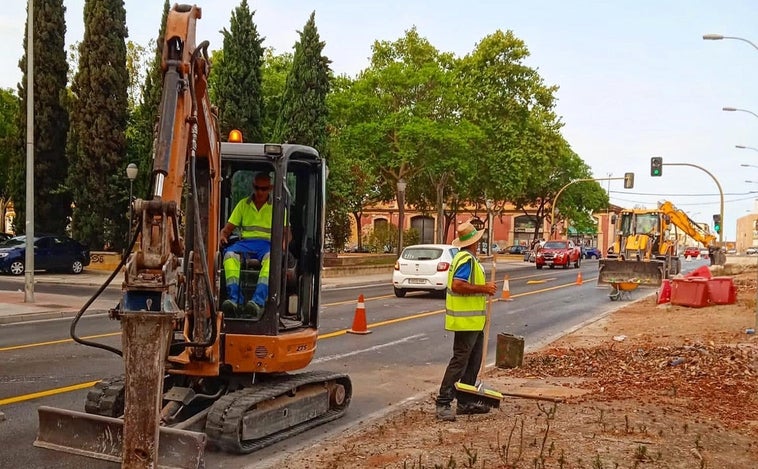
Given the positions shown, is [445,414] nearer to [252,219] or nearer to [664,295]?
[252,219]

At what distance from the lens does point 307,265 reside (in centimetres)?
718

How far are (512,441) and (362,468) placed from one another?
4.58 feet

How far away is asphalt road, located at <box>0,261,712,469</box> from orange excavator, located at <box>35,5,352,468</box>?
43 cm

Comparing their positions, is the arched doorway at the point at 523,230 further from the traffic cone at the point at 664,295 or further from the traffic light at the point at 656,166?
the traffic cone at the point at 664,295

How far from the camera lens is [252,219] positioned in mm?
6578

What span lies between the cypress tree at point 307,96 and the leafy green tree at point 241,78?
133 centimetres

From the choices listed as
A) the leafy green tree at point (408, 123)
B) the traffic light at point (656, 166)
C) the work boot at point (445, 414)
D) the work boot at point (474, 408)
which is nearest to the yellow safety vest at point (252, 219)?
the work boot at point (445, 414)

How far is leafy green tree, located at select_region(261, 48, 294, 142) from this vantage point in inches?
1390

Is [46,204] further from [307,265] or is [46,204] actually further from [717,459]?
[717,459]

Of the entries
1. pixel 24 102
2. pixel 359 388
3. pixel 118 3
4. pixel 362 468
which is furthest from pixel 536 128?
pixel 362 468

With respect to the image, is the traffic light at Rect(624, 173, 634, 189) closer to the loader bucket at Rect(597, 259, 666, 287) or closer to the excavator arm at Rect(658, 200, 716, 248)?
the excavator arm at Rect(658, 200, 716, 248)

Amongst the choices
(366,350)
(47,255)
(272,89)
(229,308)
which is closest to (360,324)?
(366,350)

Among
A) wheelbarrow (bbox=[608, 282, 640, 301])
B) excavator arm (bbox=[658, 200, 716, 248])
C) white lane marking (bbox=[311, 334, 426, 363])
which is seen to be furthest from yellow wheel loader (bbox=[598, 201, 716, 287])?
white lane marking (bbox=[311, 334, 426, 363])

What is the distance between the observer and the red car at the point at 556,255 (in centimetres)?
4594
